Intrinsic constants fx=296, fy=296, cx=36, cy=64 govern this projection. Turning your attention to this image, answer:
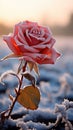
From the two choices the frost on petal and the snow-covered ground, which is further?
the snow-covered ground

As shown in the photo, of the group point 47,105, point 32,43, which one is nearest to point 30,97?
point 32,43

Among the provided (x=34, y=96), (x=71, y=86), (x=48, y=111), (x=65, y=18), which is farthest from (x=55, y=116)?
(x=65, y=18)

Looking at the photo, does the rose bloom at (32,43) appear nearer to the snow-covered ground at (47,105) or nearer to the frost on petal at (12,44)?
the frost on petal at (12,44)

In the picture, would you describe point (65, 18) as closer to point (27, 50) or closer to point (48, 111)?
point (48, 111)

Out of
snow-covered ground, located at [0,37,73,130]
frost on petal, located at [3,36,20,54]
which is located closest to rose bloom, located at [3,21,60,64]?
frost on petal, located at [3,36,20,54]

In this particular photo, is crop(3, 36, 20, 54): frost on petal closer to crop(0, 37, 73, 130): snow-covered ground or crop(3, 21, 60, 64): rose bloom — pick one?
crop(3, 21, 60, 64): rose bloom

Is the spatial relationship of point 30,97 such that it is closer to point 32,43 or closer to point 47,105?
point 32,43

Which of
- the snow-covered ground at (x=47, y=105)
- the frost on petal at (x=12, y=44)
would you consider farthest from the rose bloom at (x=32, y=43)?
the snow-covered ground at (x=47, y=105)
